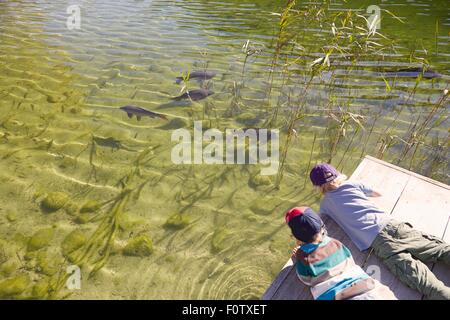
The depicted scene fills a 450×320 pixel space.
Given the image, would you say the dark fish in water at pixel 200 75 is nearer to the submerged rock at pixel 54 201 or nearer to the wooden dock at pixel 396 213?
the submerged rock at pixel 54 201

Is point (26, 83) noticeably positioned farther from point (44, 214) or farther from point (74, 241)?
point (74, 241)

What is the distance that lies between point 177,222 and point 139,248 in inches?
19.6

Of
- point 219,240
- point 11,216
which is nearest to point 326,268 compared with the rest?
point 219,240

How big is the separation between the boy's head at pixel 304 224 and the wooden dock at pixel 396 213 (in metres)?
0.31

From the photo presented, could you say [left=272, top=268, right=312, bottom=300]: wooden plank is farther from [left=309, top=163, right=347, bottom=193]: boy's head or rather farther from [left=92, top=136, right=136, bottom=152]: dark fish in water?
[left=92, top=136, right=136, bottom=152]: dark fish in water

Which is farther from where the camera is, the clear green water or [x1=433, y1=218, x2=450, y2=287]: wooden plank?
the clear green water

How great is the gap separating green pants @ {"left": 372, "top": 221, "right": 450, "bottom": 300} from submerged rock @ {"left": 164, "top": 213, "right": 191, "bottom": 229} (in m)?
1.93

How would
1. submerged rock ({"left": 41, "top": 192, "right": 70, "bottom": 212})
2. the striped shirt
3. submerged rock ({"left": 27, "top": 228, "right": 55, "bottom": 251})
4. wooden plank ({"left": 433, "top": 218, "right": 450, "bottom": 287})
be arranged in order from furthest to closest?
submerged rock ({"left": 41, "top": 192, "right": 70, "bottom": 212}), submerged rock ({"left": 27, "top": 228, "right": 55, "bottom": 251}), wooden plank ({"left": 433, "top": 218, "right": 450, "bottom": 287}), the striped shirt

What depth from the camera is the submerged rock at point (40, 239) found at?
334 centimetres

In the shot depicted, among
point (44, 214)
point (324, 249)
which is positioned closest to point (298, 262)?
point (324, 249)

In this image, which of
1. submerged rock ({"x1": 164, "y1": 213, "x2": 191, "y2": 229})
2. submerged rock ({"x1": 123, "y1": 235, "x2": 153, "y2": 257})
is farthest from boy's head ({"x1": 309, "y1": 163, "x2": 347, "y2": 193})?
submerged rock ({"x1": 123, "y1": 235, "x2": 153, "y2": 257})

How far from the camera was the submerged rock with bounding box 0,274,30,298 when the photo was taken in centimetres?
296

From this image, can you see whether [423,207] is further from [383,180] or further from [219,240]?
[219,240]
